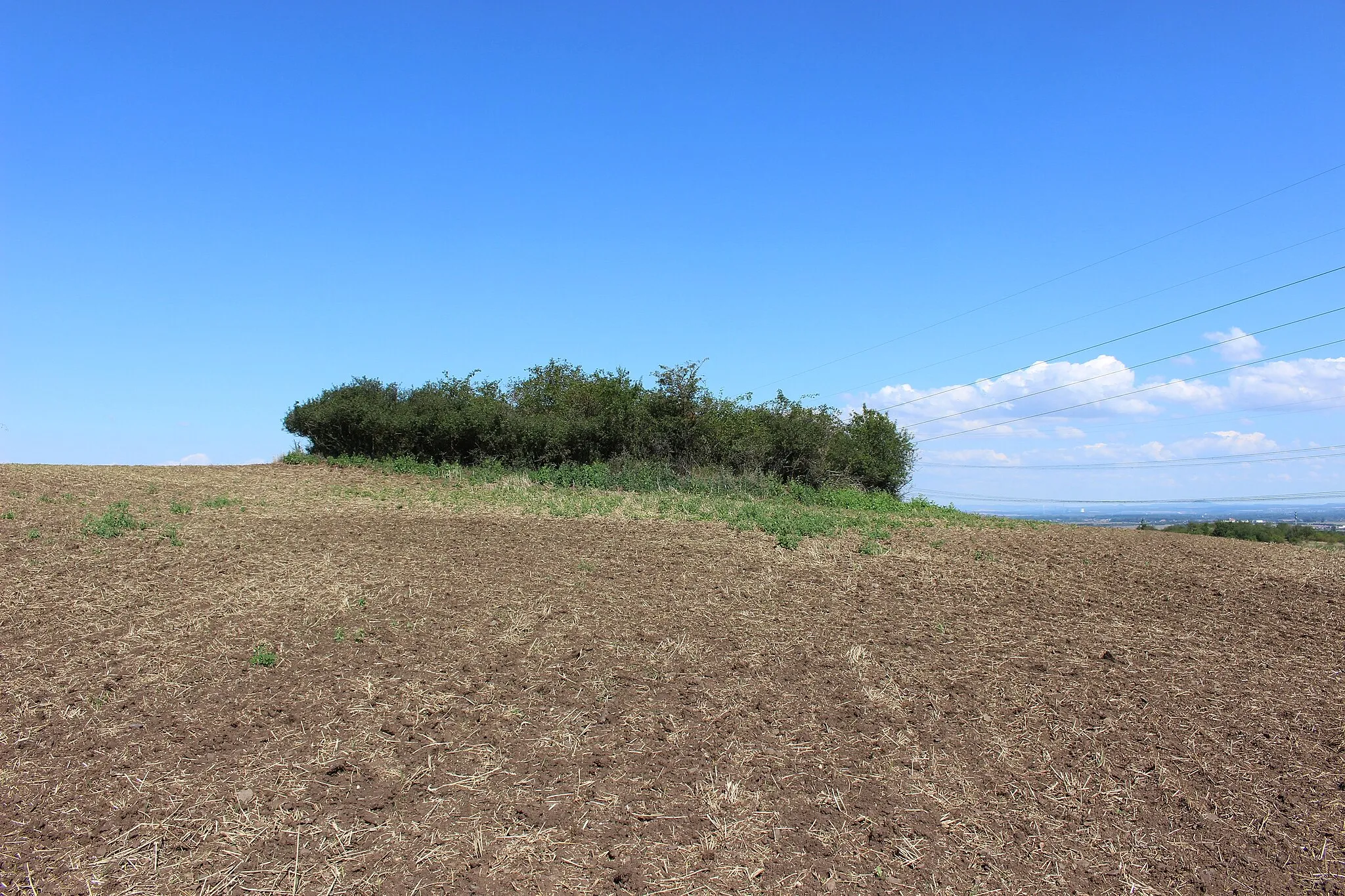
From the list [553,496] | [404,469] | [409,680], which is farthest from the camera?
[404,469]

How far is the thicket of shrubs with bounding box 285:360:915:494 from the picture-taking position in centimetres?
2402

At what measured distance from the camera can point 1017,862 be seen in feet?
17.8

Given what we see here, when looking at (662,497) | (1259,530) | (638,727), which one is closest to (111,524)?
(638,727)

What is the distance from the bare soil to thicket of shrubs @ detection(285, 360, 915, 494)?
40.4ft

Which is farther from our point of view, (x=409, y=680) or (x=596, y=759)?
(x=409, y=680)

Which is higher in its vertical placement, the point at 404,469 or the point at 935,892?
the point at 404,469

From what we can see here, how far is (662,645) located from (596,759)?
220 centimetres

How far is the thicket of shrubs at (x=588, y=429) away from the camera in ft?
78.8

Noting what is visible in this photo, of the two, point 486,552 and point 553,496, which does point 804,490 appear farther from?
point 486,552

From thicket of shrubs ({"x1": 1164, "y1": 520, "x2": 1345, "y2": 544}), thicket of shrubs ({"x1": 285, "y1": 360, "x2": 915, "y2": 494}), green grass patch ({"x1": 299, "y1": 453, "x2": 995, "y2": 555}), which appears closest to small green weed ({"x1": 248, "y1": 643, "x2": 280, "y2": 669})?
green grass patch ({"x1": 299, "y1": 453, "x2": 995, "y2": 555})

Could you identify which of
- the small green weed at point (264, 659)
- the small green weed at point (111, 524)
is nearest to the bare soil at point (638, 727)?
the small green weed at point (264, 659)

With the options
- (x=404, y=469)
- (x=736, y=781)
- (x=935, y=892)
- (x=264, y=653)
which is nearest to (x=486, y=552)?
(x=264, y=653)

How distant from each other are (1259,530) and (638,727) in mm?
28876

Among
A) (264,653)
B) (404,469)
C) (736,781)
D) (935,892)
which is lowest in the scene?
(935,892)
